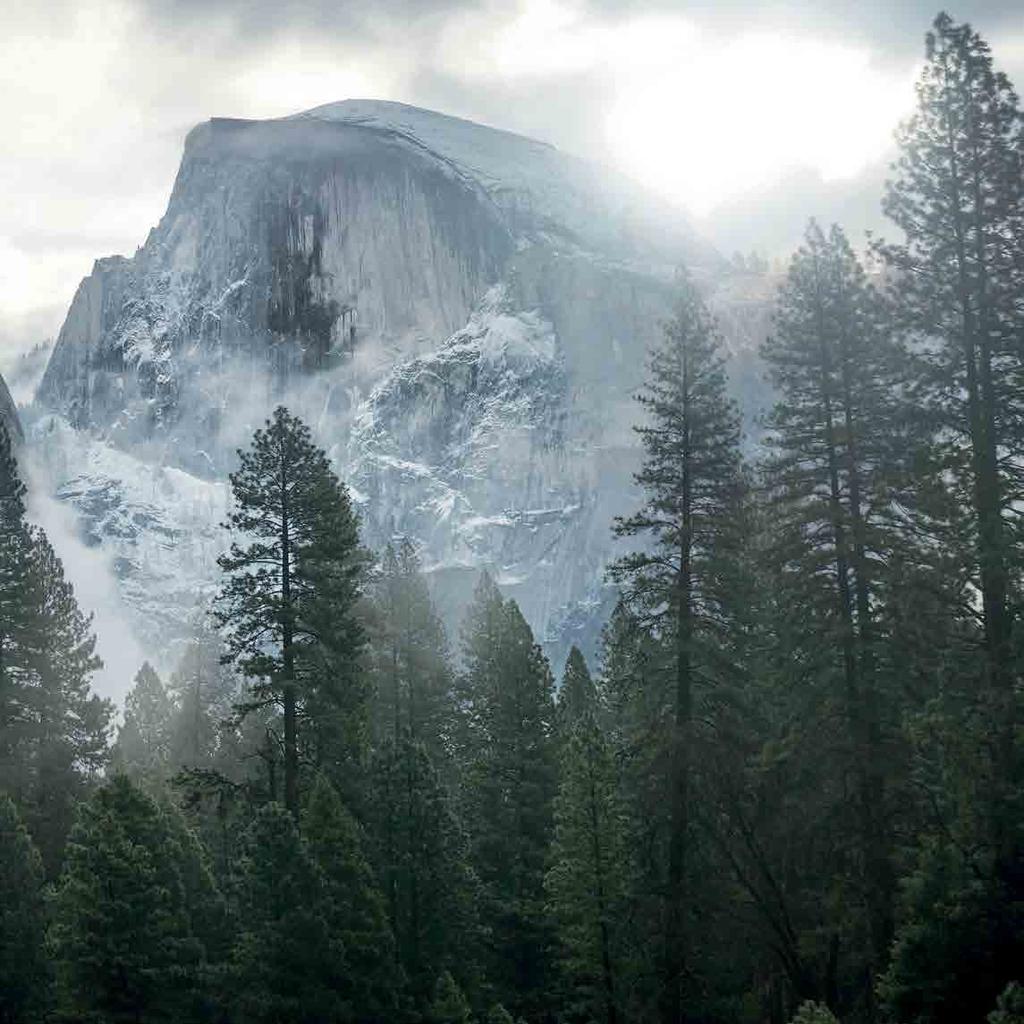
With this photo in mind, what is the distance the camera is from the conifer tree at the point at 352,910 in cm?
2488

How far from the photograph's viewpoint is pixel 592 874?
29547 mm

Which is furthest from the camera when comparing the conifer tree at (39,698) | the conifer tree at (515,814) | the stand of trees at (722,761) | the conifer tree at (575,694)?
the conifer tree at (575,694)

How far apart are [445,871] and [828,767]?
1119 cm

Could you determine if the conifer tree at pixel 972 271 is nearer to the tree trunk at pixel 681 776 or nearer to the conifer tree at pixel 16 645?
the tree trunk at pixel 681 776

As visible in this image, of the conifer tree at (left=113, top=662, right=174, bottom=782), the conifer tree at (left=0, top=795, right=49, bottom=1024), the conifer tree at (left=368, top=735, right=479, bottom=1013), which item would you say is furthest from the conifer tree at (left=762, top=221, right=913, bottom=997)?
the conifer tree at (left=113, top=662, right=174, bottom=782)

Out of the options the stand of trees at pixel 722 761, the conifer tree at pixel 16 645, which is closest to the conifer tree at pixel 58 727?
the conifer tree at pixel 16 645

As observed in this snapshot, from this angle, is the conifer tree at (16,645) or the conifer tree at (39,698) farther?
the conifer tree at (39,698)

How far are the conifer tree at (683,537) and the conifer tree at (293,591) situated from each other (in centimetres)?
662

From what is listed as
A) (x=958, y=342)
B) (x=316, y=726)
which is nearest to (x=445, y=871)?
(x=316, y=726)

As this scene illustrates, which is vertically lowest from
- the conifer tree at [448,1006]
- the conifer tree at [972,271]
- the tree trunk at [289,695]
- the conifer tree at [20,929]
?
the conifer tree at [448,1006]

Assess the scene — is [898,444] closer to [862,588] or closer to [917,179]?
[862,588]

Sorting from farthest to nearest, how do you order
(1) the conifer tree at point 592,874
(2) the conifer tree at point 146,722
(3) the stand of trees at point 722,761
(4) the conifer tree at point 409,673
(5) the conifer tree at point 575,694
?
(2) the conifer tree at point 146,722, (5) the conifer tree at point 575,694, (4) the conifer tree at point 409,673, (1) the conifer tree at point 592,874, (3) the stand of trees at point 722,761

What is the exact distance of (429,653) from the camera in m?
42.8

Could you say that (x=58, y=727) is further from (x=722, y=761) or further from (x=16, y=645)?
(x=722, y=761)
